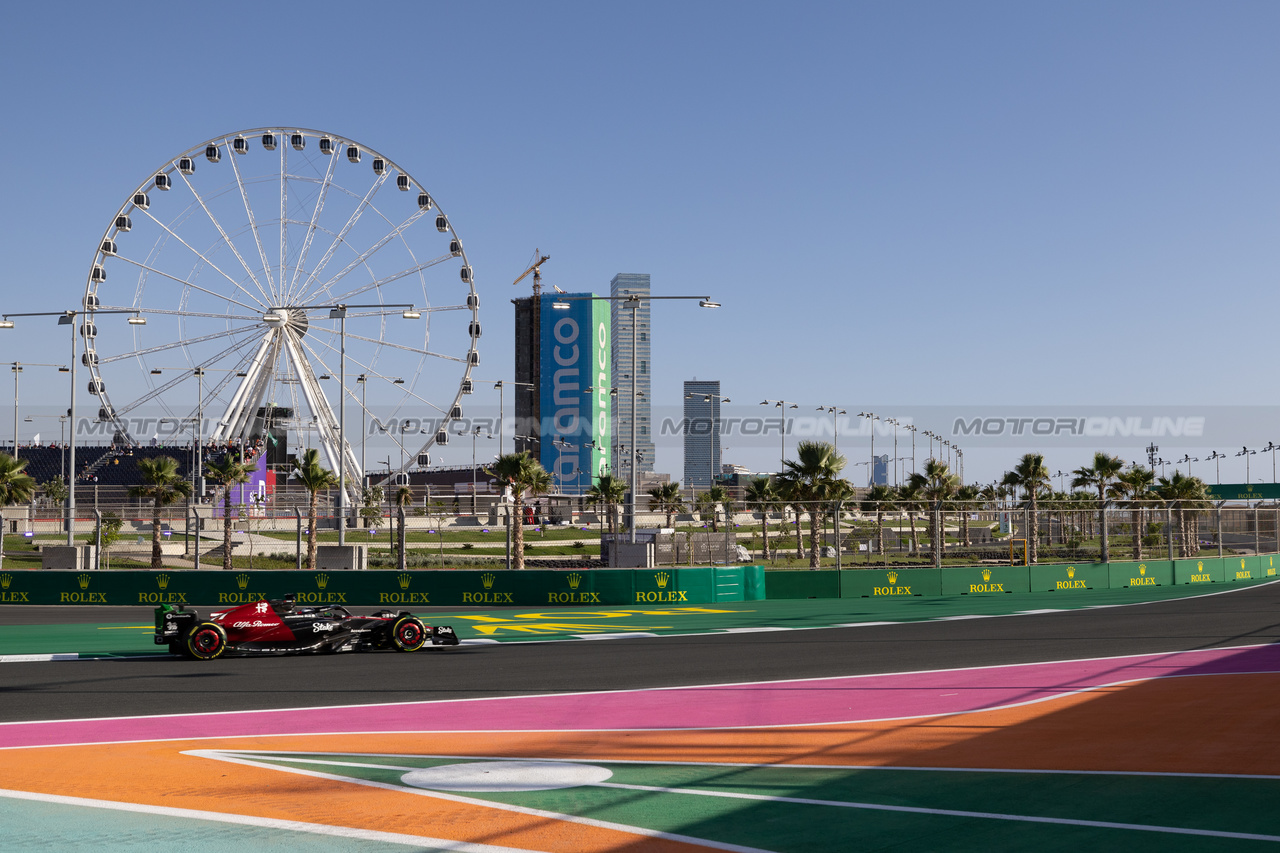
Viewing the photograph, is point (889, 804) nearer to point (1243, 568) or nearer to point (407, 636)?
point (407, 636)

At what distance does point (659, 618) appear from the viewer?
22719mm

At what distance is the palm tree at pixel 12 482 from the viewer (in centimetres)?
4650

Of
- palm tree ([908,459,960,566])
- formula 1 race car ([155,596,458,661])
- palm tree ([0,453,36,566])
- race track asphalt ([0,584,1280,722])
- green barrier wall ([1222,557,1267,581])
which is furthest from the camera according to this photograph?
palm tree ([908,459,960,566])

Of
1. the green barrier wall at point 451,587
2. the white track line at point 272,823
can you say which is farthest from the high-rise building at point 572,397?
the white track line at point 272,823

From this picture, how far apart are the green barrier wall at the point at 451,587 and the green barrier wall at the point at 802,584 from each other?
15.2 inches

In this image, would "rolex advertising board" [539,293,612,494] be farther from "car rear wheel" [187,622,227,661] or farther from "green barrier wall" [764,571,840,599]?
"car rear wheel" [187,622,227,661]

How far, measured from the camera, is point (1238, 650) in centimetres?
1577

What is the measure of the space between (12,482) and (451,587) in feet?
103

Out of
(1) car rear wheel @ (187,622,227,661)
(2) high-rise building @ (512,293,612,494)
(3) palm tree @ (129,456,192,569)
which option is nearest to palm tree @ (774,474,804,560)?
(1) car rear wheel @ (187,622,227,661)

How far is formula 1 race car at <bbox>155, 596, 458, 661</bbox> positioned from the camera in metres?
15.7

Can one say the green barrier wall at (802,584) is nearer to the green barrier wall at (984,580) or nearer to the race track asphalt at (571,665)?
the green barrier wall at (984,580)

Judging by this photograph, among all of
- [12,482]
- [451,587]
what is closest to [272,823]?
[451,587]

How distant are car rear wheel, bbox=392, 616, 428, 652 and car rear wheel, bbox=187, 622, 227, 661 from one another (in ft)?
8.45

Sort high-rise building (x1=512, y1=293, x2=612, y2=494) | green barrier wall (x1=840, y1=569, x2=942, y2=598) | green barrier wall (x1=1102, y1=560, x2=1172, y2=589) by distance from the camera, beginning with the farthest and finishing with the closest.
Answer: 1. high-rise building (x1=512, y1=293, x2=612, y2=494)
2. green barrier wall (x1=1102, y1=560, x2=1172, y2=589)
3. green barrier wall (x1=840, y1=569, x2=942, y2=598)
